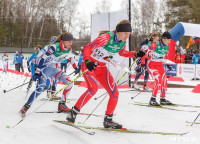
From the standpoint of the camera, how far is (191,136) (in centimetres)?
357

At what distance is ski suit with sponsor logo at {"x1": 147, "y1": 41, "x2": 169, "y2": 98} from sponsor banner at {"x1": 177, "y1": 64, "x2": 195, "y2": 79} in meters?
10.4

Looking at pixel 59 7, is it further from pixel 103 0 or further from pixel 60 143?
pixel 60 143

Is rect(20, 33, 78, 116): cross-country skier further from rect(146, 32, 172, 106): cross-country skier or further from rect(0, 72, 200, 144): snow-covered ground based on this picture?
rect(146, 32, 172, 106): cross-country skier

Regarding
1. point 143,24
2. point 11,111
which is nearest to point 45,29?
point 143,24

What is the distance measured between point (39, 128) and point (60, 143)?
0.82m

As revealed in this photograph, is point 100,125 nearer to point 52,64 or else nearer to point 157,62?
point 52,64

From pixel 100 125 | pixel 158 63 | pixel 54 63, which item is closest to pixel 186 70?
pixel 158 63

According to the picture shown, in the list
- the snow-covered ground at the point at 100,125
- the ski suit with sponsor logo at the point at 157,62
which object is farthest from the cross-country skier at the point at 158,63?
the snow-covered ground at the point at 100,125

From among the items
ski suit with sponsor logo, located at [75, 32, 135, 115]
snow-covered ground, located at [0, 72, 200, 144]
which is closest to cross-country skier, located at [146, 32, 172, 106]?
snow-covered ground, located at [0, 72, 200, 144]

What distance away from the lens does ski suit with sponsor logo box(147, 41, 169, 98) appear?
6.18 metres

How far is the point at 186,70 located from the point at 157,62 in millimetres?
10909

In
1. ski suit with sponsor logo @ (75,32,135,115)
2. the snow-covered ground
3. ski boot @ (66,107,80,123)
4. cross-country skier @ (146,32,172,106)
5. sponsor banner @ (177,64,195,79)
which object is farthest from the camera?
sponsor banner @ (177,64,195,79)

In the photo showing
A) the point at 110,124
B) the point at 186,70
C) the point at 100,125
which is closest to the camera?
the point at 110,124

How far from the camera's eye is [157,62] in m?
6.32
